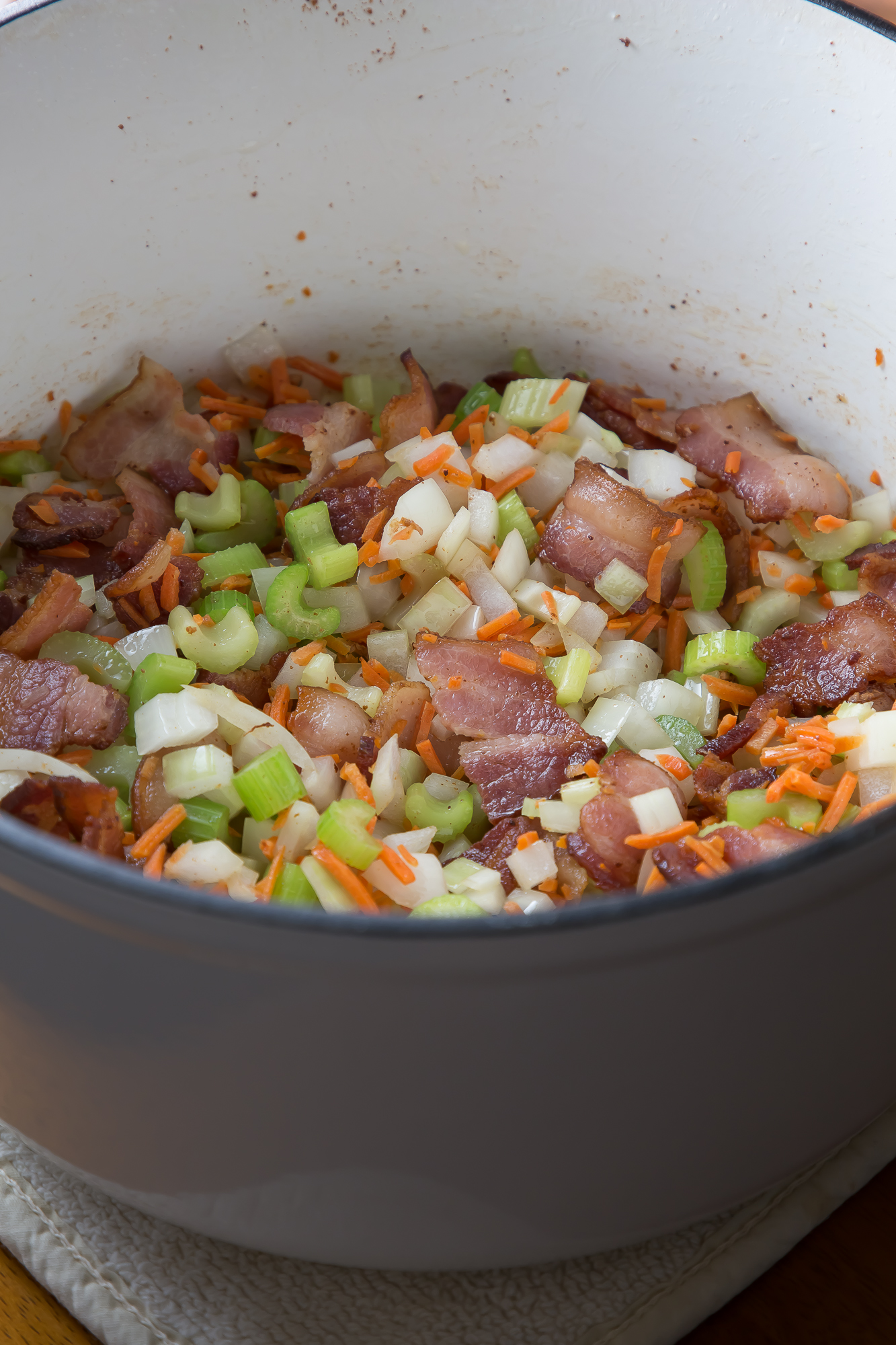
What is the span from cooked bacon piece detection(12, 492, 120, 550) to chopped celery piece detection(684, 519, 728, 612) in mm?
579

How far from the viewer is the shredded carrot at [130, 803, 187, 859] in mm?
858

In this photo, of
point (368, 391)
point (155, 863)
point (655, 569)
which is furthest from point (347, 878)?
point (368, 391)

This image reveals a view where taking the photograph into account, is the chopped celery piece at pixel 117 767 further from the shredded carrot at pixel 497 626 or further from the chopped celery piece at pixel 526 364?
the chopped celery piece at pixel 526 364

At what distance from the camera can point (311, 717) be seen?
0.99 metres

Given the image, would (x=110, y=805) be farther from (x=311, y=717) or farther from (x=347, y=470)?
(x=347, y=470)

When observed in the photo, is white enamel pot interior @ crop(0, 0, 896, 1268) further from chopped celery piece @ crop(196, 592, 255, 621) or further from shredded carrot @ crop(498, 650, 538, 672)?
shredded carrot @ crop(498, 650, 538, 672)

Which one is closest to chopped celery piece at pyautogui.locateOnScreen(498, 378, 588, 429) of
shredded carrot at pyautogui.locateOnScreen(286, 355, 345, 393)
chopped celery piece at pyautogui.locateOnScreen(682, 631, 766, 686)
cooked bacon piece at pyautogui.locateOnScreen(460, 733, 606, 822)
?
shredded carrot at pyautogui.locateOnScreen(286, 355, 345, 393)

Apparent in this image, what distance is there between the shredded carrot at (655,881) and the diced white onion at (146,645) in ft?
1.58

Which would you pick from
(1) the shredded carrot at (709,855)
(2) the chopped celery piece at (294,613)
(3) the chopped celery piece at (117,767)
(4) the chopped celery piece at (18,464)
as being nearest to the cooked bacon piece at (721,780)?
(1) the shredded carrot at (709,855)

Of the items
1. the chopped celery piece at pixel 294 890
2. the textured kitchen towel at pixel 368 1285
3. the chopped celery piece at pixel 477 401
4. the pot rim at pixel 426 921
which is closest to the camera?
the pot rim at pixel 426 921

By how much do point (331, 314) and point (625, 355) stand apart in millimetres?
334

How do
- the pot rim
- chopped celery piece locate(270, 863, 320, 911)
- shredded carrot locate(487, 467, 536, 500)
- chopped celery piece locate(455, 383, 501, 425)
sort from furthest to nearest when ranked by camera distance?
chopped celery piece locate(455, 383, 501, 425)
shredded carrot locate(487, 467, 536, 500)
chopped celery piece locate(270, 863, 320, 911)
the pot rim

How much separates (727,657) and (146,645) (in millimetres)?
532

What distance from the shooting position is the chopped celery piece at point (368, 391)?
4.32ft
